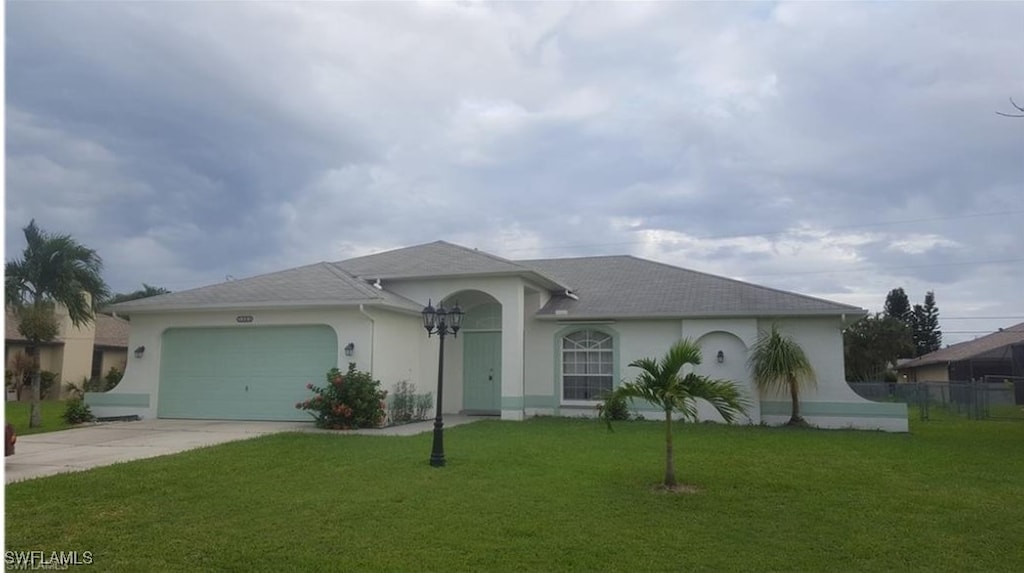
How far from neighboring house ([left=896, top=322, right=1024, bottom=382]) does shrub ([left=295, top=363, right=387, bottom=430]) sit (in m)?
30.4

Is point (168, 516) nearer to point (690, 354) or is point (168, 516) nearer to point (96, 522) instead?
point (96, 522)

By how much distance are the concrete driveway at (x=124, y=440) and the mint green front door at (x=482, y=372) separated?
1.91 m

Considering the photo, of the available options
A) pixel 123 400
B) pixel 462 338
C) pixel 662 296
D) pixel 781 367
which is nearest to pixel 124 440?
pixel 123 400

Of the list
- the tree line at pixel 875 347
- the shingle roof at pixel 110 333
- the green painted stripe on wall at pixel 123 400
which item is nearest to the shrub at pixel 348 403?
the green painted stripe on wall at pixel 123 400

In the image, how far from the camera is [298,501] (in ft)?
26.5

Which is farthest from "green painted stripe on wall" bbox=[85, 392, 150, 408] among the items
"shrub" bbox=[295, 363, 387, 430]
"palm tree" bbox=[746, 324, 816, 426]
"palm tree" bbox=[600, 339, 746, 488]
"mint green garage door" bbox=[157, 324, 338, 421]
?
"palm tree" bbox=[746, 324, 816, 426]

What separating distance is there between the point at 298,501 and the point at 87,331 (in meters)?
29.8

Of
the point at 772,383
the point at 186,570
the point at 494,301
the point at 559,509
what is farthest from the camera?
the point at 494,301

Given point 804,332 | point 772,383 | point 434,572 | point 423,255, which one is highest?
point 423,255

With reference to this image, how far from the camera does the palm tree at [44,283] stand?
55.1 ft

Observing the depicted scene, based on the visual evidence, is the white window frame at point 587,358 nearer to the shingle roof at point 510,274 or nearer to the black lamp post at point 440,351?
the shingle roof at point 510,274

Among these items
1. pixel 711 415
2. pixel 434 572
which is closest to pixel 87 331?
pixel 711 415

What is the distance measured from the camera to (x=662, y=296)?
20219mm

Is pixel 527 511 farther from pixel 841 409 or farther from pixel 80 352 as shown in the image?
pixel 80 352
